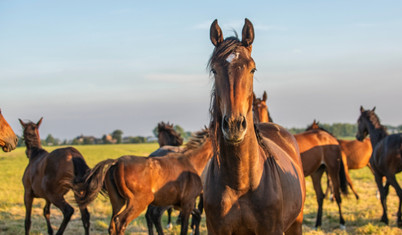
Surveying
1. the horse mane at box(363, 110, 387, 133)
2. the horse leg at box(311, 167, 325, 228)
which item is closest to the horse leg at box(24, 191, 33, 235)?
the horse leg at box(311, 167, 325, 228)

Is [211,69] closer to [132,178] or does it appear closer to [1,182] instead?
[132,178]

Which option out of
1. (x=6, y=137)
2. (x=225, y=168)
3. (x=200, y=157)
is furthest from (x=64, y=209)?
(x=225, y=168)

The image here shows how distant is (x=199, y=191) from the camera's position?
7.72 meters

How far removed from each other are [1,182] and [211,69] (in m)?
16.0

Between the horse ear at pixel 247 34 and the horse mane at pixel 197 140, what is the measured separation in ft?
18.1

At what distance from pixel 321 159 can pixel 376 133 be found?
5.82 ft

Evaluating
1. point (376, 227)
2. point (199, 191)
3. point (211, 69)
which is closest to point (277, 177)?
→ point (211, 69)

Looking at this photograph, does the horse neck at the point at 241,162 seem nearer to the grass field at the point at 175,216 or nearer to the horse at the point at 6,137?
the horse at the point at 6,137

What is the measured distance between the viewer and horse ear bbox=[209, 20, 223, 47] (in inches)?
122

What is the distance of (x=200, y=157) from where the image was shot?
8.15 meters

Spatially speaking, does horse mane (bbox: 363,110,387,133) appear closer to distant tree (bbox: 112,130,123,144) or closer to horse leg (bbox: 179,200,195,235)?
horse leg (bbox: 179,200,195,235)

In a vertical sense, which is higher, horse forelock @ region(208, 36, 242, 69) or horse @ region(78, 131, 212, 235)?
horse forelock @ region(208, 36, 242, 69)

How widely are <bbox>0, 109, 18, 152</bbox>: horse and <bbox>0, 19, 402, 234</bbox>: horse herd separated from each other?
2 cm

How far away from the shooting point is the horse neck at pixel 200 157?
8.03 metres
